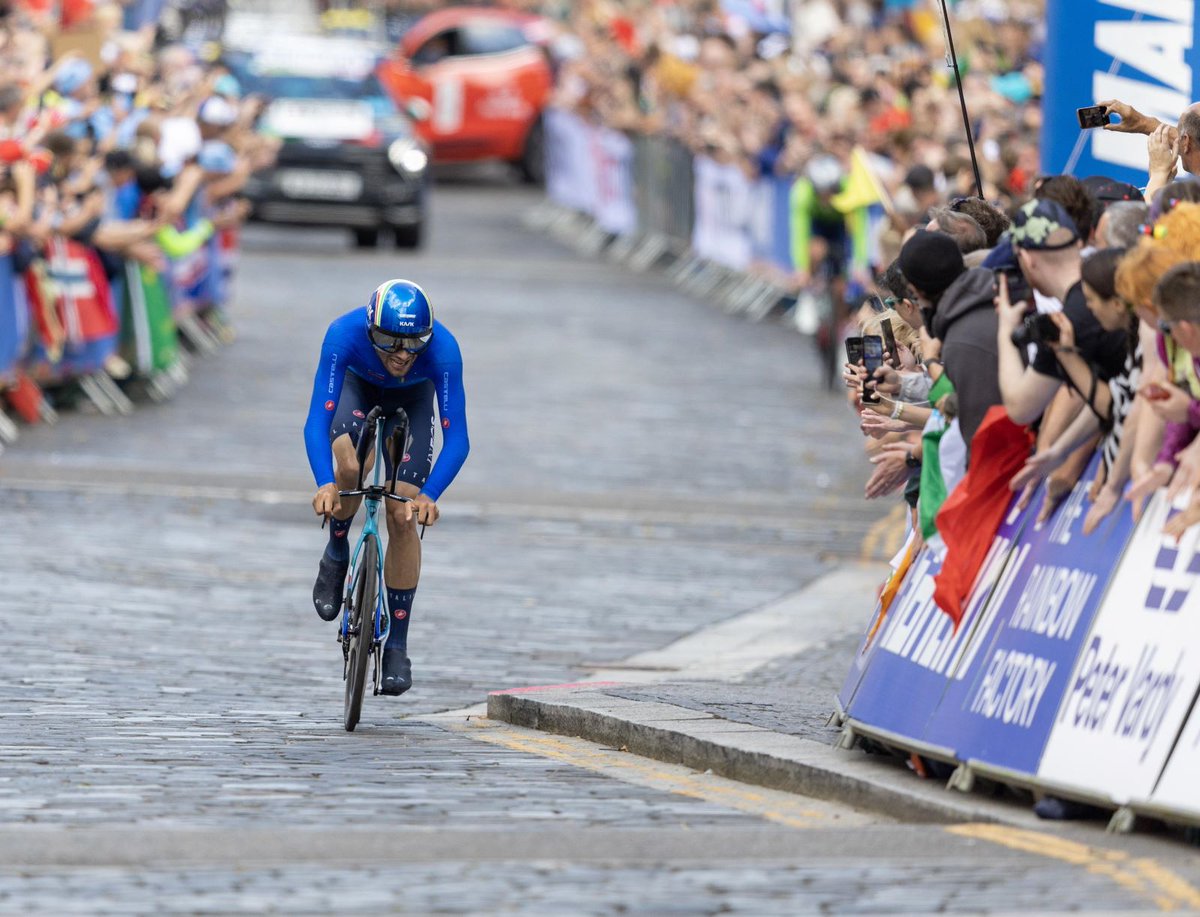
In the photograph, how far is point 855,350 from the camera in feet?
30.5

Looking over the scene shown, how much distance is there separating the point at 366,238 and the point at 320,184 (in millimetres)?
1889

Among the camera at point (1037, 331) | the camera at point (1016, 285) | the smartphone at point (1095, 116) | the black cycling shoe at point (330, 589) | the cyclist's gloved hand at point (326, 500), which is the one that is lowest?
the black cycling shoe at point (330, 589)

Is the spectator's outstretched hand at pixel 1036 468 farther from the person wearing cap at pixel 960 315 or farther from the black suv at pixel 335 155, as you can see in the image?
the black suv at pixel 335 155

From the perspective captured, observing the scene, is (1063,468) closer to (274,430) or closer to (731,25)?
(274,430)

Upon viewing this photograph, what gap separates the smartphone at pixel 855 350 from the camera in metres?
9.29

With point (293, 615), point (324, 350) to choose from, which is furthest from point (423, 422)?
point (293, 615)

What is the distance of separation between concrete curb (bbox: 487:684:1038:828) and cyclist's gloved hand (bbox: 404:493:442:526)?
0.84 metres

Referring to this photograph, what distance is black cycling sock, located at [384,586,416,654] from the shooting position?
1038 centimetres

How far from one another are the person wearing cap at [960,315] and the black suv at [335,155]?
2413 cm

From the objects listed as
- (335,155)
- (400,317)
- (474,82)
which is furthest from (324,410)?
(474,82)

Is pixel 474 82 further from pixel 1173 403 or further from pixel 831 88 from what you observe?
pixel 1173 403

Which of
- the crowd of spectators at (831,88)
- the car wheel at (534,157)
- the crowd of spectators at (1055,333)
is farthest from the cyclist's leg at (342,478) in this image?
the car wheel at (534,157)

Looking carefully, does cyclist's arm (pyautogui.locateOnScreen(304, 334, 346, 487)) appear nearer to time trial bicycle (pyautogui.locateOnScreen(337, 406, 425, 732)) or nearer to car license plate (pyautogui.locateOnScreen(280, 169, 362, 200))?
time trial bicycle (pyautogui.locateOnScreen(337, 406, 425, 732))

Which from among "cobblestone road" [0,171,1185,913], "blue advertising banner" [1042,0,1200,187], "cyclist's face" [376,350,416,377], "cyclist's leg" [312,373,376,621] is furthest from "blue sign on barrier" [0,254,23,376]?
"cyclist's face" [376,350,416,377]
